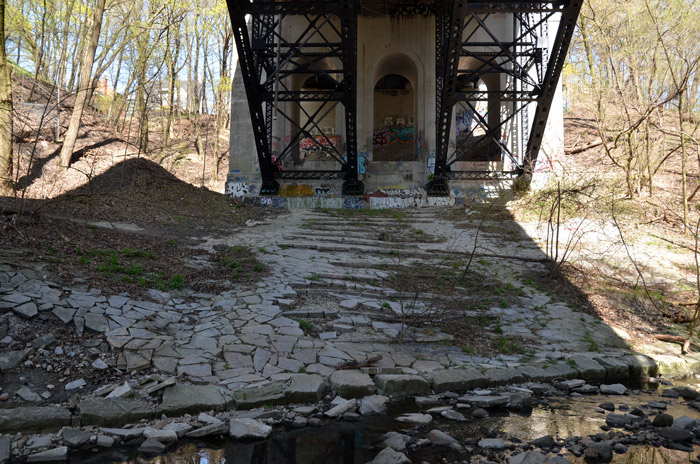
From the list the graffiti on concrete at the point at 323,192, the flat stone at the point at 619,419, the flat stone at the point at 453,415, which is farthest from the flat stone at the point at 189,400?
the graffiti on concrete at the point at 323,192

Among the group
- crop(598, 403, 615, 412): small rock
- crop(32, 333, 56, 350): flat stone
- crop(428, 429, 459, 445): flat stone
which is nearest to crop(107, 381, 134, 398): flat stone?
crop(32, 333, 56, 350): flat stone

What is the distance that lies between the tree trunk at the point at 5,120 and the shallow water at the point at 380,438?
9.09 m

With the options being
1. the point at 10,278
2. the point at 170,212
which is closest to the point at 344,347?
the point at 10,278

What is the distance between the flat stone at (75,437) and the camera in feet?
11.7

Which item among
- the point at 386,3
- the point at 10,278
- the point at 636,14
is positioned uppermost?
the point at 386,3

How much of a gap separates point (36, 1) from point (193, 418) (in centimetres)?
2094

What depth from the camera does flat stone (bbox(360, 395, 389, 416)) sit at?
4434 millimetres

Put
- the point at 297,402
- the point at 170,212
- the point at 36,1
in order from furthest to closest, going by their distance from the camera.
→ the point at 36,1, the point at 170,212, the point at 297,402

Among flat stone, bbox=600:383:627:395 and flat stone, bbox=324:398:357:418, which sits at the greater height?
flat stone, bbox=324:398:357:418

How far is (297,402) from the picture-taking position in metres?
4.55

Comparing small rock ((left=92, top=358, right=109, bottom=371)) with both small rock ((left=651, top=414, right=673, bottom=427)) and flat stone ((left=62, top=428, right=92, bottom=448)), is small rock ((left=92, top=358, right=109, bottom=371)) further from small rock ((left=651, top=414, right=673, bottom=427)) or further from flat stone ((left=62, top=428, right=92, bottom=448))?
small rock ((left=651, top=414, right=673, bottom=427))

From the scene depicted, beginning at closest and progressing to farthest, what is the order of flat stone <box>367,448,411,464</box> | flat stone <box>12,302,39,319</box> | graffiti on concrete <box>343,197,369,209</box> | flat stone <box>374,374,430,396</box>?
1. flat stone <box>367,448,411,464</box>
2. flat stone <box>374,374,430,396</box>
3. flat stone <box>12,302,39,319</box>
4. graffiti on concrete <box>343,197,369,209</box>

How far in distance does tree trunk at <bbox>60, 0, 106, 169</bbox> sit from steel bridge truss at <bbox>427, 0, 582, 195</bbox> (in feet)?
31.6

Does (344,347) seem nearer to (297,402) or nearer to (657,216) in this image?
(297,402)
